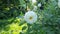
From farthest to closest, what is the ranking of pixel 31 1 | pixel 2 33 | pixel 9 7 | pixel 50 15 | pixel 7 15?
pixel 9 7
pixel 7 15
pixel 2 33
pixel 31 1
pixel 50 15

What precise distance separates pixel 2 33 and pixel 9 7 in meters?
1.28

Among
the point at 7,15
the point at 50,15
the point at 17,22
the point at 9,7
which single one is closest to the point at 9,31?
the point at 17,22

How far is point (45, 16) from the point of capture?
2.45 m

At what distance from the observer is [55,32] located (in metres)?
2.44

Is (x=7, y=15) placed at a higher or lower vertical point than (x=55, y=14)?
lower

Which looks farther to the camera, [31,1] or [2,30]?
[2,30]

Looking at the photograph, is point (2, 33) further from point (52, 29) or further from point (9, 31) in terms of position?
point (52, 29)

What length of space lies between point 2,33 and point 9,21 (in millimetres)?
566

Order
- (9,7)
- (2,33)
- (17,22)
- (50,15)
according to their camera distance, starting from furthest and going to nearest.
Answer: (9,7), (17,22), (2,33), (50,15)

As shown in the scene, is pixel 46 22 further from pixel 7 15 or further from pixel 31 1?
pixel 7 15

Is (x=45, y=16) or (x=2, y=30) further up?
(x=45, y=16)

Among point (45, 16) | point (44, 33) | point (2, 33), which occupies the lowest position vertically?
point (2, 33)

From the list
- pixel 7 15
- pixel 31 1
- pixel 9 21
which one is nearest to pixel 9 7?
pixel 7 15

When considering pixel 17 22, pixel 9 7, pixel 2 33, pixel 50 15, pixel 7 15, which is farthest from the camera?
pixel 9 7
